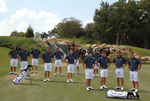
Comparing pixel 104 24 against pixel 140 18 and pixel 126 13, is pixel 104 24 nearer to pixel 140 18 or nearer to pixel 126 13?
pixel 126 13

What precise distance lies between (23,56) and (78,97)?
6501mm

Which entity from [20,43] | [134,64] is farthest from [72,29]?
[134,64]

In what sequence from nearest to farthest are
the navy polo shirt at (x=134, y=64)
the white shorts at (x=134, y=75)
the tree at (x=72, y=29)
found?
the white shorts at (x=134, y=75), the navy polo shirt at (x=134, y=64), the tree at (x=72, y=29)

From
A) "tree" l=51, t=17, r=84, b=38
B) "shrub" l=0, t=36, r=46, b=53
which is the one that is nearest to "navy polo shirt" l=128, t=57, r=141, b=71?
"shrub" l=0, t=36, r=46, b=53

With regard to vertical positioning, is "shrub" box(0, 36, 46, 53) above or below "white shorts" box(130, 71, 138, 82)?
above

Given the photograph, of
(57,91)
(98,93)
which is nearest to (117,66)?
(98,93)

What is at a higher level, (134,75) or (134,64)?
(134,64)

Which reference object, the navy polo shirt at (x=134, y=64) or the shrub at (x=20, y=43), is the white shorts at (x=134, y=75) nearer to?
the navy polo shirt at (x=134, y=64)

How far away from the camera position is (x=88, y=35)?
245ft

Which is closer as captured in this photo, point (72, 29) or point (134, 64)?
point (134, 64)

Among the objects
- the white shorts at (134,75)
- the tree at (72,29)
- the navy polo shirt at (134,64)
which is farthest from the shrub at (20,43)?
the tree at (72,29)

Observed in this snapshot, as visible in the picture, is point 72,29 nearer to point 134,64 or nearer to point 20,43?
point 20,43

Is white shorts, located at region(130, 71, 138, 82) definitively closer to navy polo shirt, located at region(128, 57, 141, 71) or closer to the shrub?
navy polo shirt, located at region(128, 57, 141, 71)

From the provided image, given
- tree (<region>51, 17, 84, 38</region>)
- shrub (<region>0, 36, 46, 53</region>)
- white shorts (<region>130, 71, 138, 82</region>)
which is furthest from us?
tree (<region>51, 17, 84, 38</region>)
